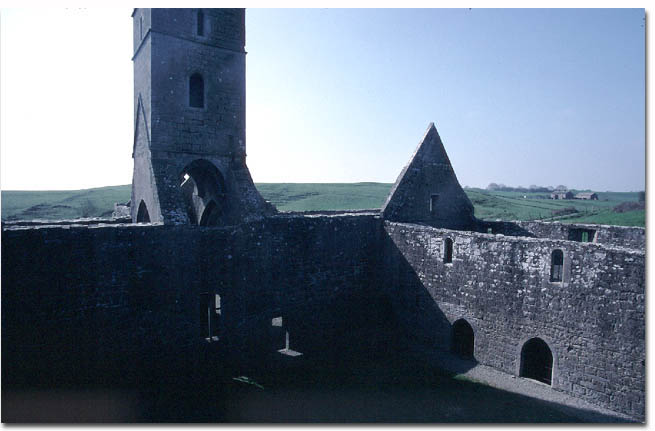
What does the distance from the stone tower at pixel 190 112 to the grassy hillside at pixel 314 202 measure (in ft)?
114

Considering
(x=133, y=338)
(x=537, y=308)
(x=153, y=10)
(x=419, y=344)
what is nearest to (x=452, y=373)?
(x=419, y=344)

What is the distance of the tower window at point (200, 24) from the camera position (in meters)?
16.3

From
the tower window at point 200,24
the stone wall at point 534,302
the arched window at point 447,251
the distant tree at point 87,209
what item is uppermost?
the tower window at point 200,24

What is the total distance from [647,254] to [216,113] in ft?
47.2

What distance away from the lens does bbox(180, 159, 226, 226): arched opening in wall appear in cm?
1709

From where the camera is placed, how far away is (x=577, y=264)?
1089 centimetres

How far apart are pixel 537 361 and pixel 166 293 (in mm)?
10637

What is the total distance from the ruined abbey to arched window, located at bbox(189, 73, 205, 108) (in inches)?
3.0

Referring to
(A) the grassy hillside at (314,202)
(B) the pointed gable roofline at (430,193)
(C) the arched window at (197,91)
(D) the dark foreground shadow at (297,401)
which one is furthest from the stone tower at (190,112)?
(A) the grassy hillside at (314,202)

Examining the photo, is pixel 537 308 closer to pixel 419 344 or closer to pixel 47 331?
pixel 419 344

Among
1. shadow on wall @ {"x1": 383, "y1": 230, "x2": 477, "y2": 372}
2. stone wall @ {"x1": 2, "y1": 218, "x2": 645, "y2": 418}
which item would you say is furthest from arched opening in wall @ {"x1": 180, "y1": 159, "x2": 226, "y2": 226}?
shadow on wall @ {"x1": 383, "y1": 230, "x2": 477, "y2": 372}

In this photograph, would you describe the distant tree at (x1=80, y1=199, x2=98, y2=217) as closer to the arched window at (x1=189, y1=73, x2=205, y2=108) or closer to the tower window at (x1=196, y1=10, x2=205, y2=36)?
the arched window at (x1=189, y1=73, x2=205, y2=108)

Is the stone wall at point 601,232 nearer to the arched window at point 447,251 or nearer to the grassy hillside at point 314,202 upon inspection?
the arched window at point 447,251

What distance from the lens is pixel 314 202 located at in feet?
226
